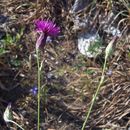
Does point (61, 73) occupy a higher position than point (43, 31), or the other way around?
point (43, 31)

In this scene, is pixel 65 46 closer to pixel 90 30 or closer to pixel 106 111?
pixel 90 30

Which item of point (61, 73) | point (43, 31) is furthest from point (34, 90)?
point (43, 31)

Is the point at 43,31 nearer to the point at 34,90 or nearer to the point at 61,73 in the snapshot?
the point at 34,90

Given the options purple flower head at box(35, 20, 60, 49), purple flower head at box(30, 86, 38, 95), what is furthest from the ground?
purple flower head at box(35, 20, 60, 49)

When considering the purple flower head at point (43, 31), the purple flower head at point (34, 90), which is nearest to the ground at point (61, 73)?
the purple flower head at point (34, 90)

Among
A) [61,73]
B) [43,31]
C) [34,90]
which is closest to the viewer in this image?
[43,31]

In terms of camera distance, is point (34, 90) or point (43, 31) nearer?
point (43, 31)

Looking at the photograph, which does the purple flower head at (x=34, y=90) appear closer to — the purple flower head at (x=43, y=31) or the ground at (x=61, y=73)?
the ground at (x=61, y=73)

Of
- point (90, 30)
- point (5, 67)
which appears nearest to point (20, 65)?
point (5, 67)

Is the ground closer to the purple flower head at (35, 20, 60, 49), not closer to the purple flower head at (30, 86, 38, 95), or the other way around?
the purple flower head at (30, 86, 38, 95)
